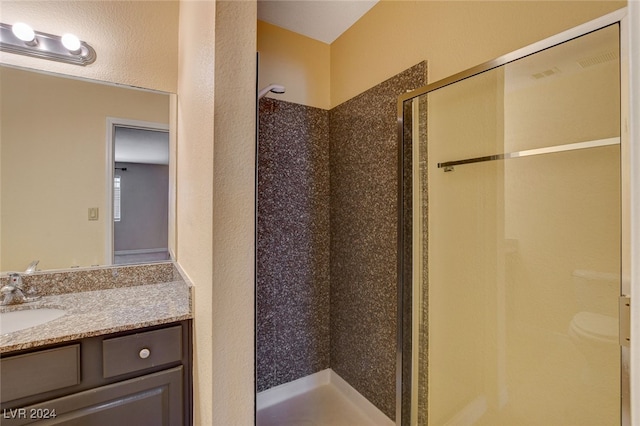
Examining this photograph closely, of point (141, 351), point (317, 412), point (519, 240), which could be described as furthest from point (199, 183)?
point (317, 412)

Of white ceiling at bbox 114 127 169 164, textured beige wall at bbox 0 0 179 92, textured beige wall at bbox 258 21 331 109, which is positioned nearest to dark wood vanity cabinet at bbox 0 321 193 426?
white ceiling at bbox 114 127 169 164

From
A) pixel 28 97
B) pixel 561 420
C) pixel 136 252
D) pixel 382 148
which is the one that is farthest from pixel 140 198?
pixel 561 420

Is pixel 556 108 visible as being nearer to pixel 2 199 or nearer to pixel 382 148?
pixel 382 148

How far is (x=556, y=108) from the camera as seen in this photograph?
1072mm

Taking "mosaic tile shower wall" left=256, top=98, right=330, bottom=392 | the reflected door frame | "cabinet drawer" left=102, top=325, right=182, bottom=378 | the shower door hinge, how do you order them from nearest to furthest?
1. the shower door hinge
2. "cabinet drawer" left=102, top=325, right=182, bottom=378
3. the reflected door frame
4. "mosaic tile shower wall" left=256, top=98, right=330, bottom=392

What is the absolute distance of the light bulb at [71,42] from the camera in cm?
144

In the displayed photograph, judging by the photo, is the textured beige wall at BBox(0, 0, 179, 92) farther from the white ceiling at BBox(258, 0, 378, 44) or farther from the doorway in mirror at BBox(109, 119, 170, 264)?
the white ceiling at BBox(258, 0, 378, 44)

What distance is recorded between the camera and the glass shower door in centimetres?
96

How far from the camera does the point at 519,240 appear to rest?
119 cm

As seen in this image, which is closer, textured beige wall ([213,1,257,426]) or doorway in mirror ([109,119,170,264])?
textured beige wall ([213,1,257,426])

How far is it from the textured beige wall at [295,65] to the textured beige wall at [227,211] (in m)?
0.95

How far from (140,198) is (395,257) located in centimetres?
153

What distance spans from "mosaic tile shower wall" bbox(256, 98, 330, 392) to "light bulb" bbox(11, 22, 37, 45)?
1.14 metres

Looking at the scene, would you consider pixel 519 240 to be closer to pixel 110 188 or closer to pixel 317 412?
pixel 317 412
